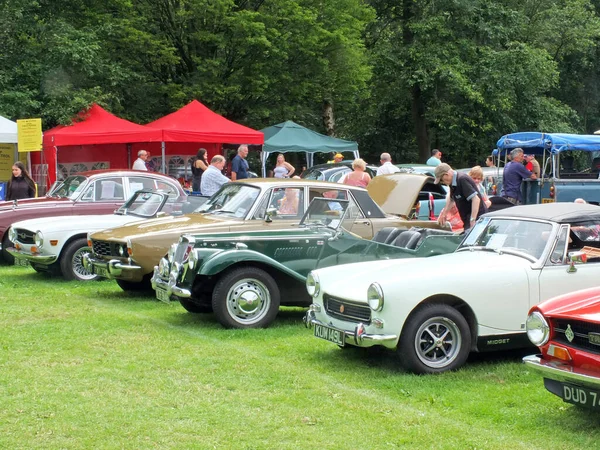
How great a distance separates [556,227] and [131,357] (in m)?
4.09

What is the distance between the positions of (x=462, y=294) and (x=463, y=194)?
202 inches

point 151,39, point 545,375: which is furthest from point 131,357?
point 151,39

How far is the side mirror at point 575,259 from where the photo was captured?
739cm

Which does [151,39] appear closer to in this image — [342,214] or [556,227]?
[342,214]

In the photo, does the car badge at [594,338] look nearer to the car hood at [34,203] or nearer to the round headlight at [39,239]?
the round headlight at [39,239]

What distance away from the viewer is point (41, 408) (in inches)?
251

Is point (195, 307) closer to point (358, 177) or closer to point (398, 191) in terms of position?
point (398, 191)

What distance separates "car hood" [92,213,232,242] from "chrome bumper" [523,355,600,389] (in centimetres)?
542

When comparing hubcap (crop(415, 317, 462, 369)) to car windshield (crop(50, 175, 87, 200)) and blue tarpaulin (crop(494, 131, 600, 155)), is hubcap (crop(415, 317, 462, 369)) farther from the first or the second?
blue tarpaulin (crop(494, 131, 600, 155))

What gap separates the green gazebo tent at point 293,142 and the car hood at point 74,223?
1203 cm

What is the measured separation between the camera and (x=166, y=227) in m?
11.4

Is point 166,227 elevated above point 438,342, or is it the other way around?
point 166,227

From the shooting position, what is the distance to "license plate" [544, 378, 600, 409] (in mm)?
5551

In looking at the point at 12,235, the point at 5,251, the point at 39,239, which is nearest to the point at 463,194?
the point at 39,239
